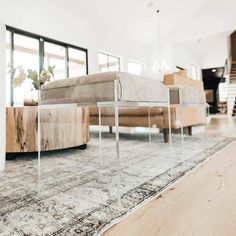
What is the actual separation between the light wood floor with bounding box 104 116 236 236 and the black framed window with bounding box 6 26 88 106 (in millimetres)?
3118

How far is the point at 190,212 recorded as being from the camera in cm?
76

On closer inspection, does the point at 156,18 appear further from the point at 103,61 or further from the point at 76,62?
the point at 76,62

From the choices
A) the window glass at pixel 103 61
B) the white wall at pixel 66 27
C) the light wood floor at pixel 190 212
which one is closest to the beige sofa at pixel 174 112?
the light wood floor at pixel 190 212

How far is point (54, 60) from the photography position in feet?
15.8

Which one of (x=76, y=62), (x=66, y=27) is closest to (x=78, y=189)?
(x=66, y=27)

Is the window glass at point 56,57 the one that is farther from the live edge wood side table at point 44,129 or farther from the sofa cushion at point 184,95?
the sofa cushion at point 184,95

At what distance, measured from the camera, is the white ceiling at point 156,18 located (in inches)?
191

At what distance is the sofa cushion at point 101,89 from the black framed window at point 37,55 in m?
2.45

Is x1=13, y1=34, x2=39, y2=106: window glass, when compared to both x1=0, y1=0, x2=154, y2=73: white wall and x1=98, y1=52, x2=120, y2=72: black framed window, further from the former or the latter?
→ x1=98, y1=52, x2=120, y2=72: black framed window

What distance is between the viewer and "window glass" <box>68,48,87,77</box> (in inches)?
201

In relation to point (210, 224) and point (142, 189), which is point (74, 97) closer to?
point (142, 189)

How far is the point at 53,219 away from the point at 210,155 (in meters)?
1.38

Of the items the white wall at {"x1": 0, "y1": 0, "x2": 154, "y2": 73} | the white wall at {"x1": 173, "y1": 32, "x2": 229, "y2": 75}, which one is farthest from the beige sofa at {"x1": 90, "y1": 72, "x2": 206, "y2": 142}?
the white wall at {"x1": 173, "y1": 32, "x2": 229, "y2": 75}

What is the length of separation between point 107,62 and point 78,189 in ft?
17.8
